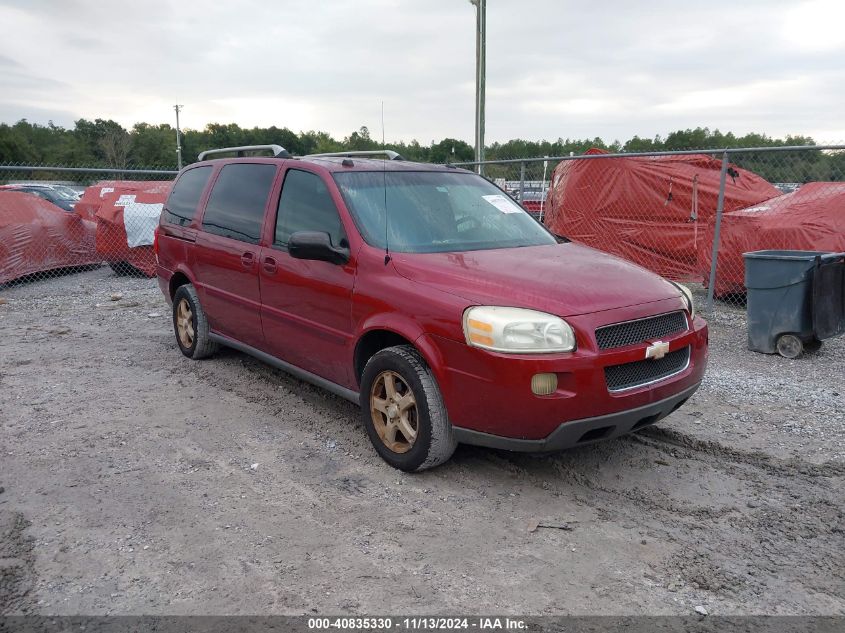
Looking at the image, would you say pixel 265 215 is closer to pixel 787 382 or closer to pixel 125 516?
pixel 125 516

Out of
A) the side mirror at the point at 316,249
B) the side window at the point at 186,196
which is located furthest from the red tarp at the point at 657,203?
the side mirror at the point at 316,249

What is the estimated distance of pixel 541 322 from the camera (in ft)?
11.5

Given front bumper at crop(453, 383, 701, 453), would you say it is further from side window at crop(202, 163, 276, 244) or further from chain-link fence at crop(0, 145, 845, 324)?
chain-link fence at crop(0, 145, 845, 324)

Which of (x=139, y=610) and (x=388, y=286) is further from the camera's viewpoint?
(x=388, y=286)

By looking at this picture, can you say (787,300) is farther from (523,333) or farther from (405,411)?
Result: (405,411)

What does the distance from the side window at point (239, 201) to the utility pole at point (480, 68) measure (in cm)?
1044

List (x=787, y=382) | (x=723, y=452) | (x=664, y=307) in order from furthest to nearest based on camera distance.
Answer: (x=787, y=382)
(x=723, y=452)
(x=664, y=307)

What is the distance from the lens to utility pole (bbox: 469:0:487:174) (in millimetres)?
15102

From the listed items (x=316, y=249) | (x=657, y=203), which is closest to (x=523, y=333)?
(x=316, y=249)

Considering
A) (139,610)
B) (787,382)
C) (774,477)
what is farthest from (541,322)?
(787,382)

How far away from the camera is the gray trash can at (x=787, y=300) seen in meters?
6.52

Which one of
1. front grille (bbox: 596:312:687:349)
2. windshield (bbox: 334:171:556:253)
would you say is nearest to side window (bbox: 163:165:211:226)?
windshield (bbox: 334:171:556:253)

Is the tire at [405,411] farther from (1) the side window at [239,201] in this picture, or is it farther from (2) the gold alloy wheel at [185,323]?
(2) the gold alloy wheel at [185,323]

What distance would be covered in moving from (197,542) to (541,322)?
1959 mm
